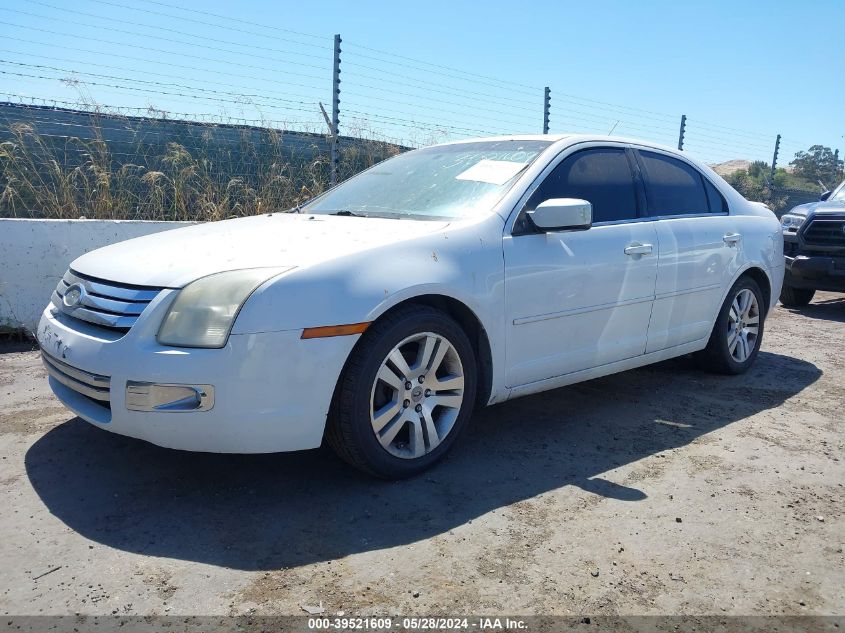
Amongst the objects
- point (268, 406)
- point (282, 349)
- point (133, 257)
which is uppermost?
point (133, 257)

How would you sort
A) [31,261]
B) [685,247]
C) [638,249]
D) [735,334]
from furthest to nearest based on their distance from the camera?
1. [31,261]
2. [735,334]
3. [685,247]
4. [638,249]

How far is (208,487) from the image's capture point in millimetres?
3184

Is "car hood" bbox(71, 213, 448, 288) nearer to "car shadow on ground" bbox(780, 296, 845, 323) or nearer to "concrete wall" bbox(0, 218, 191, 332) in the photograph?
"concrete wall" bbox(0, 218, 191, 332)

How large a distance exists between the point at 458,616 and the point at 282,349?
119 cm

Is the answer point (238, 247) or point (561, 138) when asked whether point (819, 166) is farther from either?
point (238, 247)

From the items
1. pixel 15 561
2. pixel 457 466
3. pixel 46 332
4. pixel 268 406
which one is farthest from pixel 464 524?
pixel 46 332

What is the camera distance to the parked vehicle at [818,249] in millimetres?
8094

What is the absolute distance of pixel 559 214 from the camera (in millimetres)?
3611

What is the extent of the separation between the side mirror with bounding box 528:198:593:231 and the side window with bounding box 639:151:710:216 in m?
0.99

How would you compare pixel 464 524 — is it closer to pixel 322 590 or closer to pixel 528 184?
pixel 322 590

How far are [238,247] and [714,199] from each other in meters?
3.43

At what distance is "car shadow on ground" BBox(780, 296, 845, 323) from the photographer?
8391 mm

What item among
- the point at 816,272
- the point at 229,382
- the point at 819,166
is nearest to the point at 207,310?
the point at 229,382

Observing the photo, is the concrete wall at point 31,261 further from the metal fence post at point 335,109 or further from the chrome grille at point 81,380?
the metal fence post at point 335,109
